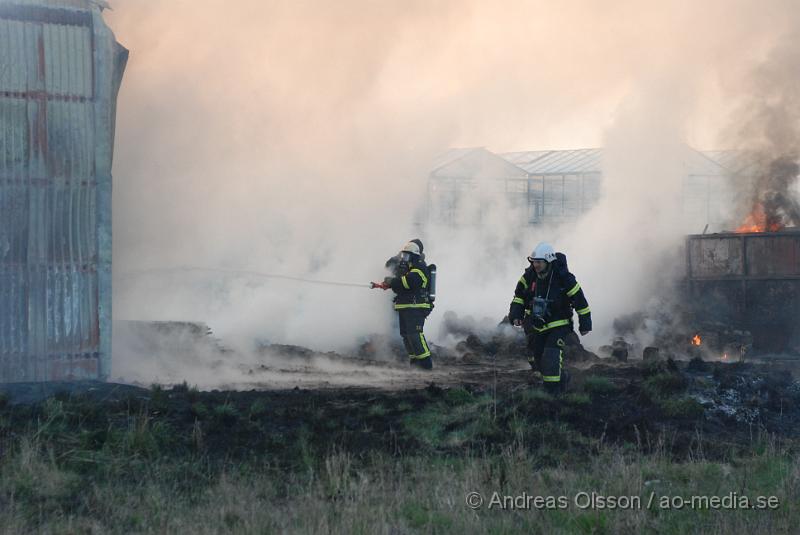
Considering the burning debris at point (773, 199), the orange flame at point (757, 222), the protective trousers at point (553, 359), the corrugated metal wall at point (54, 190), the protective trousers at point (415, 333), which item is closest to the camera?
the corrugated metal wall at point (54, 190)

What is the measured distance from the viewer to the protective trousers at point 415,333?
44.1 ft

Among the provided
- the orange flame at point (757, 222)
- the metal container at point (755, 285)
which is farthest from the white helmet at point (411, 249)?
the orange flame at point (757, 222)

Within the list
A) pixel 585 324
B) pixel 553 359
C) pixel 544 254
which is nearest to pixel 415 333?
pixel 553 359

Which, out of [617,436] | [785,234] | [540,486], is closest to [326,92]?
[785,234]

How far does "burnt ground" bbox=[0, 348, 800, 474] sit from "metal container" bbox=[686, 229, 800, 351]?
6155 mm

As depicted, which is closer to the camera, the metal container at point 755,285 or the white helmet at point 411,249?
the white helmet at point 411,249

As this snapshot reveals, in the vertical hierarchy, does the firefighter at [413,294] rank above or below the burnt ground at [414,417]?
above

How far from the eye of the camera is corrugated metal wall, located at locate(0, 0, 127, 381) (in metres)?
10.6

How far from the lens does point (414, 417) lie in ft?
32.0

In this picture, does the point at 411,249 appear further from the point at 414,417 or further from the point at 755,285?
the point at 755,285

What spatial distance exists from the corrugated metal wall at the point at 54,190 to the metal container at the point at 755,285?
11.8 metres

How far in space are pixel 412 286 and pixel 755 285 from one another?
7.87 meters

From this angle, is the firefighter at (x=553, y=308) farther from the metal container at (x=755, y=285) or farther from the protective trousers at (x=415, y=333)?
the metal container at (x=755, y=285)

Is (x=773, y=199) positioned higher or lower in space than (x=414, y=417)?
higher
